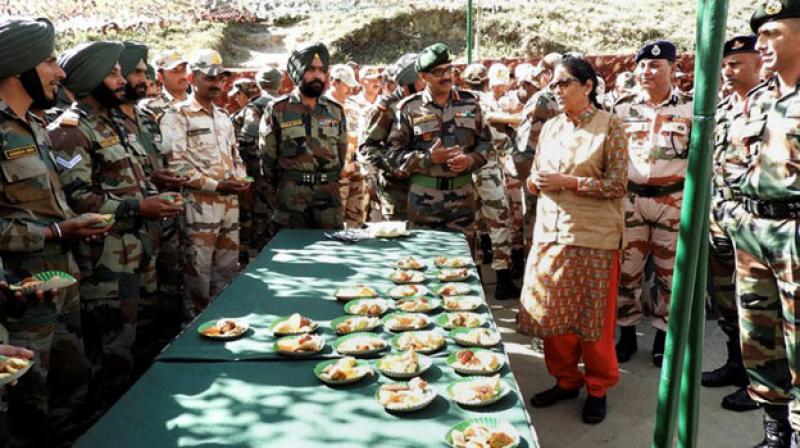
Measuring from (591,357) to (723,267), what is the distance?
1.06 meters

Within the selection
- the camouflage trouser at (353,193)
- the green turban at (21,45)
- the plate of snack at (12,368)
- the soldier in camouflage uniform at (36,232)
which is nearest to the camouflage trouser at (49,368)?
the soldier in camouflage uniform at (36,232)

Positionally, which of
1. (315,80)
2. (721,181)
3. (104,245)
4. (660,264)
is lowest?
(660,264)

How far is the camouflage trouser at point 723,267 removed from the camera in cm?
330

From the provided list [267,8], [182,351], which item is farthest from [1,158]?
[267,8]

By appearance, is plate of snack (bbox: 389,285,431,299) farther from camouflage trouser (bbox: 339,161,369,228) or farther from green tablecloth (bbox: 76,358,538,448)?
camouflage trouser (bbox: 339,161,369,228)

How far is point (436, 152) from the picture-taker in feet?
13.4

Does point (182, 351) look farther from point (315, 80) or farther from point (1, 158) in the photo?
point (315, 80)

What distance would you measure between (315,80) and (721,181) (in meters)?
2.76

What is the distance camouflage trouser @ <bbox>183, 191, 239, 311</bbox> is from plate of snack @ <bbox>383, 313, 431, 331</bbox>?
2161 millimetres

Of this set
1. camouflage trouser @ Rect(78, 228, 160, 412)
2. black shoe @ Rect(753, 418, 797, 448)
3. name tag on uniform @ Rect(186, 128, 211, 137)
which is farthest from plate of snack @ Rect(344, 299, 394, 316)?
name tag on uniform @ Rect(186, 128, 211, 137)

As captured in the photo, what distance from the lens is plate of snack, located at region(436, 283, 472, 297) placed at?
2872 mm

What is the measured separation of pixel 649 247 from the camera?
394 centimetres

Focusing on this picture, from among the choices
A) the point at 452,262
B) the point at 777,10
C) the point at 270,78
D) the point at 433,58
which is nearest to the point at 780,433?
the point at 452,262

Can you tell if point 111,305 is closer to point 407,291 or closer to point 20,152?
point 20,152
